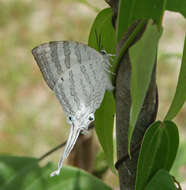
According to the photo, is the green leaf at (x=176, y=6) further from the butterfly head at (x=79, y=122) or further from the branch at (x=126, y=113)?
the butterfly head at (x=79, y=122)

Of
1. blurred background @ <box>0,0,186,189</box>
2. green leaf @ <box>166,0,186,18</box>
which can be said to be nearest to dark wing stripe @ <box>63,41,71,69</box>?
green leaf @ <box>166,0,186,18</box>

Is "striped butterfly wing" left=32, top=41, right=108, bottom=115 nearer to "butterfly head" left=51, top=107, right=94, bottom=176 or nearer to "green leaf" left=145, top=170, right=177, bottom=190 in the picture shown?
"butterfly head" left=51, top=107, right=94, bottom=176

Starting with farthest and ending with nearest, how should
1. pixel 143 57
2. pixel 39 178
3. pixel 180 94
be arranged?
pixel 39 178, pixel 180 94, pixel 143 57

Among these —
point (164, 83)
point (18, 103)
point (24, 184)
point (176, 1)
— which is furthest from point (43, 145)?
point (176, 1)

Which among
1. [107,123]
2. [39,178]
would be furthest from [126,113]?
[39,178]

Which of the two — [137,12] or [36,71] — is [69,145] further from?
[36,71]

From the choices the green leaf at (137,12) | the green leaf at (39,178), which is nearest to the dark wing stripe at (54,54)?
the green leaf at (137,12)

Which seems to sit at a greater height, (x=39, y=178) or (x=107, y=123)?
(x=107, y=123)
